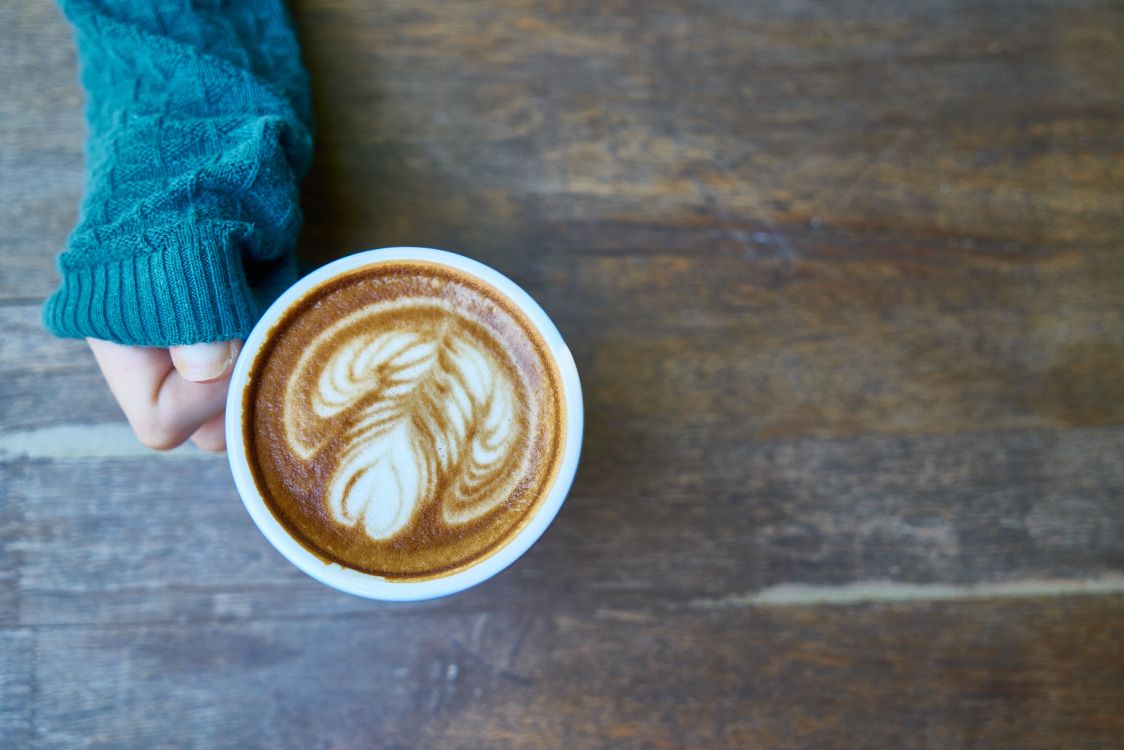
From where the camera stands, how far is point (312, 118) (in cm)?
90

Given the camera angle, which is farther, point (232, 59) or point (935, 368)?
point (935, 368)

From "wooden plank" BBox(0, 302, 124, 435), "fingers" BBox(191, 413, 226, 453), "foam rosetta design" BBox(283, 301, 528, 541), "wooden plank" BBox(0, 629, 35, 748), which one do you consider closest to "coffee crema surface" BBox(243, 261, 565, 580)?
"foam rosetta design" BBox(283, 301, 528, 541)

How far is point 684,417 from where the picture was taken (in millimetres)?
937

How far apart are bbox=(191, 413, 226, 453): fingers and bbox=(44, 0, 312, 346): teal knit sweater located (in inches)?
5.8

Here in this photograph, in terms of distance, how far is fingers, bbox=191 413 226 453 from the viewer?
83 cm

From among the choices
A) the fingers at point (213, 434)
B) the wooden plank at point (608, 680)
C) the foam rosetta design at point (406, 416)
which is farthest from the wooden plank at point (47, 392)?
the foam rosetta design at point (406, 416)

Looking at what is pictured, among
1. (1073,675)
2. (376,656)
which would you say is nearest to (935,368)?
(1073,675)

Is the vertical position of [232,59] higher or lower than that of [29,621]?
higher

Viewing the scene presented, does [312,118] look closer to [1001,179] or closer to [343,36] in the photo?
[343,36]

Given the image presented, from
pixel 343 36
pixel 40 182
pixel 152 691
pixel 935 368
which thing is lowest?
pixel 152 691

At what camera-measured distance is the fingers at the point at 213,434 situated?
2.73 feet

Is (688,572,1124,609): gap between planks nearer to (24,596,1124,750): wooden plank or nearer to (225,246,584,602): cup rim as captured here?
(24,596,1124,750): wooden plank

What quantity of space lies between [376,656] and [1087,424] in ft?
2.98

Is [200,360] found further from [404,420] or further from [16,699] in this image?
[16,699]
